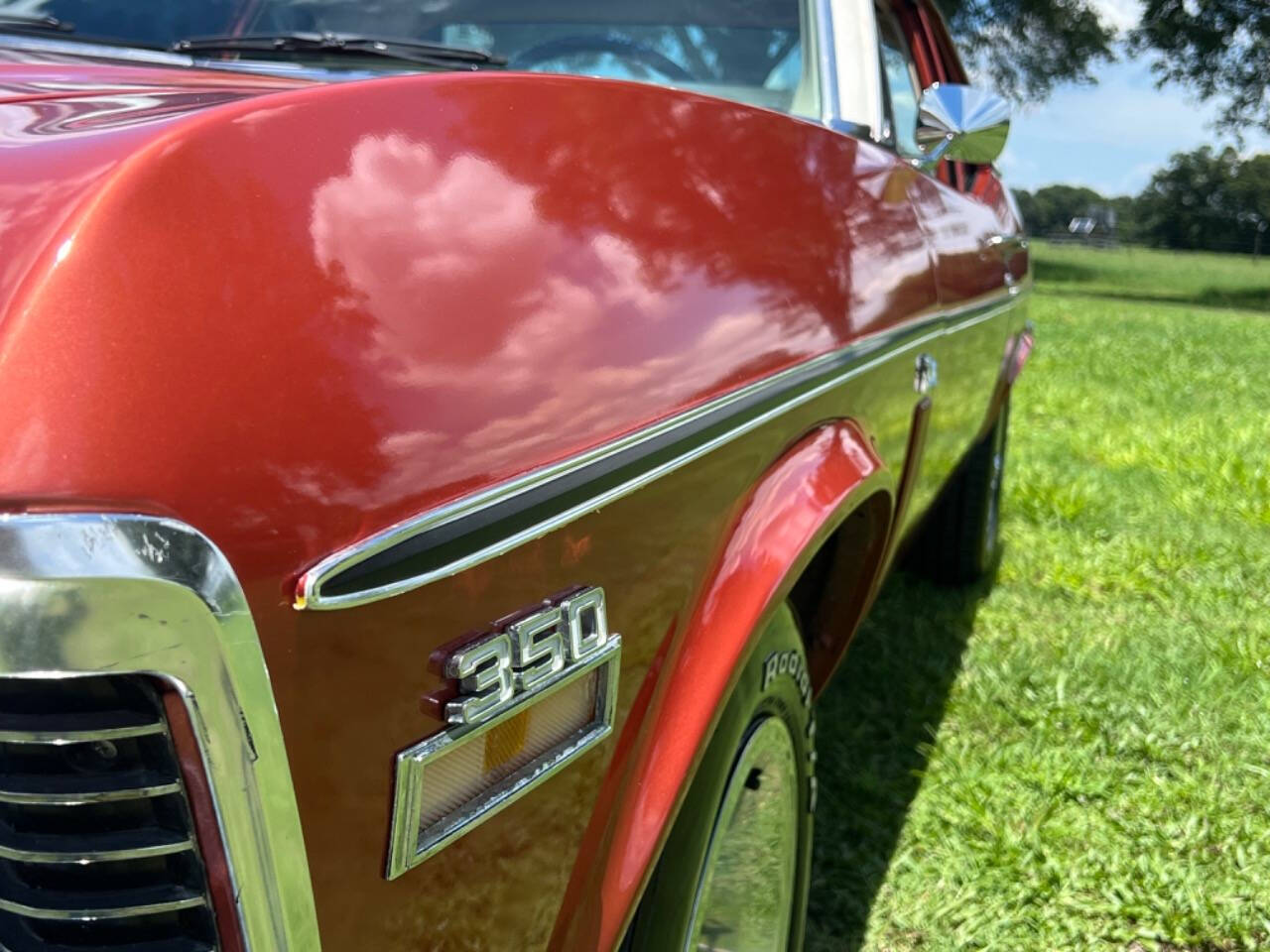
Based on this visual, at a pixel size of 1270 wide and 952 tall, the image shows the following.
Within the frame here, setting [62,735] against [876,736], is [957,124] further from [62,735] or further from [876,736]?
[62,735]

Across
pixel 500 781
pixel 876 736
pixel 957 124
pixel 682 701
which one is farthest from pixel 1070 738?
pixel 500 781

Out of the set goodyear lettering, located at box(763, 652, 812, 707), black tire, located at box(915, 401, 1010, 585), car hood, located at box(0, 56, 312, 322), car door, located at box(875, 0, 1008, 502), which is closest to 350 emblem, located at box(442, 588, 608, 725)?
car hood, located at box(0, 56, 312, 322)

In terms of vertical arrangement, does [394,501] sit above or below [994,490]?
above

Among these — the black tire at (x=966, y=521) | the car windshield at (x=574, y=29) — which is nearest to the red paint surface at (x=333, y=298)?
the car windshield at (x=574, y=29)

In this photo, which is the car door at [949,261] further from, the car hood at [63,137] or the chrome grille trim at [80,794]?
the chrome grille trim at [80,794]

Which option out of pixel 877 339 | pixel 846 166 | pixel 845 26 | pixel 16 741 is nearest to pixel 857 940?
pixel 877 339

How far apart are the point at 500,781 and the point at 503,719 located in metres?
0.06

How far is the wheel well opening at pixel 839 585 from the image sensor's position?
1.96m

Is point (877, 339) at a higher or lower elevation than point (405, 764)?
higher

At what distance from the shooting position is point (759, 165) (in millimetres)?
1473

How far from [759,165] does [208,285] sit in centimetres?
84

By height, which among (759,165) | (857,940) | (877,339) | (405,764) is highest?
(759,165)

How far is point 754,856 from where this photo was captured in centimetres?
158

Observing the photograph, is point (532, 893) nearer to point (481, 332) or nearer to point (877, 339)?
point (481, 332)
